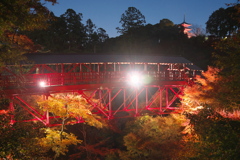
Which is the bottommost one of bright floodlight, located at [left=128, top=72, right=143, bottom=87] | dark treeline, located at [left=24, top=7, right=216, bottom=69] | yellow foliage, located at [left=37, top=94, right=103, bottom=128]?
yellow foliage, located at [left=37, top=94, right=103, bottom=128]

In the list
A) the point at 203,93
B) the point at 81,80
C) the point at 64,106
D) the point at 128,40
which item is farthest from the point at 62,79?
the point at 128,40

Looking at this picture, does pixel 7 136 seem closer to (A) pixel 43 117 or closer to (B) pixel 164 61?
(A) pixel 43 117

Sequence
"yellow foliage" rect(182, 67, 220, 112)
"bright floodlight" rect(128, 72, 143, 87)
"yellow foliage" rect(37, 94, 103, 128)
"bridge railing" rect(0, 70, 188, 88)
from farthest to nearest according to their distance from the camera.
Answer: "bright floodlight" rect(128, 72, 143, 87) < "yellow foliage" rect(182, 67, 220, 112) < "yellow foliage" rect(37, 94, 103, 128) < "bridge railing" rect(0, 70, 188, 88)

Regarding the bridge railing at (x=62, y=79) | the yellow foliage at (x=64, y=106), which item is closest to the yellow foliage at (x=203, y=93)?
the bridge railing at (x=62, y=79)

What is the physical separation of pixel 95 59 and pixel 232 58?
31.4ft

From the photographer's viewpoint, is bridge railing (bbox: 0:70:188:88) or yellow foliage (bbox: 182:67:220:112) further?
yellow foliage (bbox: 182:67:220:112)

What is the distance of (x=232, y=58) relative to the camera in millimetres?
10344

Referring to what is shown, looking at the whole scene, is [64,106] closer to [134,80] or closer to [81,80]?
[81,80]

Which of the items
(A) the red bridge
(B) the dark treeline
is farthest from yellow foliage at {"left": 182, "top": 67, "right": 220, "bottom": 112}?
(B) the dark treeline

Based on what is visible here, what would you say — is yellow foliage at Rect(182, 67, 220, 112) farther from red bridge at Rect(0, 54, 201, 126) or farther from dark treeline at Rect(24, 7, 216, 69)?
dark treeline at Rect(24, 7, 216, 69)

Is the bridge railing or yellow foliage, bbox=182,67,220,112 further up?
the bridge railing

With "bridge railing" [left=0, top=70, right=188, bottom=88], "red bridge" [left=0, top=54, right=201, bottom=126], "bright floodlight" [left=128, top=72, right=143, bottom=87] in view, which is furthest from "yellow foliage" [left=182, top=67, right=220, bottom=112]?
"bright floodlight" [left=128, top=72, right=143, bottom=87]

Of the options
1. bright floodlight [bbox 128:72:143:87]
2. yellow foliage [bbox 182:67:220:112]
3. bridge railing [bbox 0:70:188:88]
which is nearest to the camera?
bridge railing [bbox 0:70:188:88]

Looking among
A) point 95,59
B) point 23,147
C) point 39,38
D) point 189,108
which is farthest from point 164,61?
point 39,38
